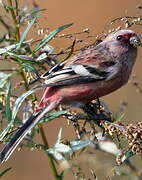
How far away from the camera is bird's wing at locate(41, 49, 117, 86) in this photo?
12.4 ft

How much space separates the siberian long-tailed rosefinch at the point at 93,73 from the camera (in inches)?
150

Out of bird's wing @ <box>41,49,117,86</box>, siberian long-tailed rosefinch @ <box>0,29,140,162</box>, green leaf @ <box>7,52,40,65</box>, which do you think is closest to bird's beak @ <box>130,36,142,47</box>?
siberian long-tailed rosefinch @ <box>0,29,140,162</box>

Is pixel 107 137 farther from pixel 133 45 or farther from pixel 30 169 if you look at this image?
pixel 30 169

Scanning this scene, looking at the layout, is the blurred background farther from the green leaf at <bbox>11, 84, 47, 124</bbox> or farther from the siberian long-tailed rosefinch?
the green leaf at <bbox>11, 84, 47, 124</bbox>

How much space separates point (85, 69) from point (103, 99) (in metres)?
3.05

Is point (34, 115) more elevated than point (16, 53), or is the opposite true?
point (16, 53)

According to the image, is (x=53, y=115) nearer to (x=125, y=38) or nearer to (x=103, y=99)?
(x=125, y=38)

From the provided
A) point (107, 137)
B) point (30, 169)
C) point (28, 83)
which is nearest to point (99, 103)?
point (107, 137)

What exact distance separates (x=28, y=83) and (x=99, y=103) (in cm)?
46

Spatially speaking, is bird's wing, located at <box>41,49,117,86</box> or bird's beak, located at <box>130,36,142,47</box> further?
bird's beak, located at <box>130,36,142,47</box>

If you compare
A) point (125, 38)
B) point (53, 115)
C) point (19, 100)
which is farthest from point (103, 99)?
point (19, 100)

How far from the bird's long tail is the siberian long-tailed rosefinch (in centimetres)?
15

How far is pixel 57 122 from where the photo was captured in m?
7.58

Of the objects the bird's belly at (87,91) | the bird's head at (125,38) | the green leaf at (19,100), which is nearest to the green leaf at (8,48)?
the green leaf at (19,100)
